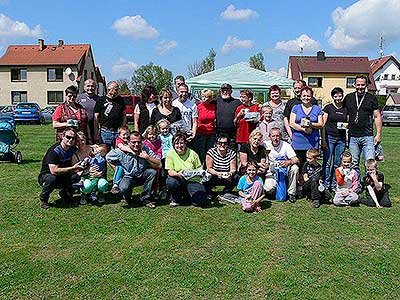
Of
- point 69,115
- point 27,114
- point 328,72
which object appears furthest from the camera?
point 328,72

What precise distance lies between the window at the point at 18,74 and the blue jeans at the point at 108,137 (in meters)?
47.3

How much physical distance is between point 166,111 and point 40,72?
154ft

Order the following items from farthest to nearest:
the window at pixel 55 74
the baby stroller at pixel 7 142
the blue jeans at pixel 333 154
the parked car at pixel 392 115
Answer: the window at pixel 55 74, the parked car at pixel 392 115, the baby stroller at pixel 7 142, the blue jeans at pixel 333 154

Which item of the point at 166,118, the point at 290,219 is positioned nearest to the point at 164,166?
the point at 166,118

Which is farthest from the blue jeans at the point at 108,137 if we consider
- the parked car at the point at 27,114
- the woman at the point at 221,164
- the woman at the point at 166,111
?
the parked car at the point at 27,114

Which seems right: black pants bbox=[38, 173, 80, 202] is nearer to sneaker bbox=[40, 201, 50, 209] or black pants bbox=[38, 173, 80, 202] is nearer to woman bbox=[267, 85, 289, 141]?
sneaker bbox=[40, 201, 50, 209]

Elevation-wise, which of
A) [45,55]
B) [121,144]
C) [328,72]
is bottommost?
[121,144]

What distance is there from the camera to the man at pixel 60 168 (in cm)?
631

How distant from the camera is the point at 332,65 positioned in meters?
55.0

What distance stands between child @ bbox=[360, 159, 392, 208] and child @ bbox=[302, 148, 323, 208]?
0.69 meters

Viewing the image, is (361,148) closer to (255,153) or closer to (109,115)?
(255,153)

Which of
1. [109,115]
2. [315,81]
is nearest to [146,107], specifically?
[109,115]

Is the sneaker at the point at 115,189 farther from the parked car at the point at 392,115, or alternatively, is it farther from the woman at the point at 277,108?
the parked car at the point at 392,115

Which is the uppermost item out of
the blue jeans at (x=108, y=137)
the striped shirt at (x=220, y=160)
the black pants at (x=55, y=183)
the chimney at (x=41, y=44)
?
the chimney at (x=41, y=44)
